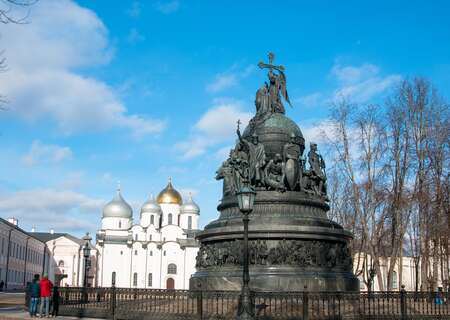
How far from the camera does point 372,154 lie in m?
32.5

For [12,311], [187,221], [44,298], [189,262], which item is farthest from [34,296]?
[187,221]

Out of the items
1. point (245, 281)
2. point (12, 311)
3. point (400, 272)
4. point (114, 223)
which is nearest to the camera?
point (245, 281)

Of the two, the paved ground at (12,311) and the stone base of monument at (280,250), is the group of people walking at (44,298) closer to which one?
the paved ground at (12,311)

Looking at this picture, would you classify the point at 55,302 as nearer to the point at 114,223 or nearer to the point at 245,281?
the point at 245,281

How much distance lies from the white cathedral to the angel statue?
218 ft

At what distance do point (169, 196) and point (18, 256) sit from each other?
2882 centimetres

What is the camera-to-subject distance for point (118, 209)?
307ft

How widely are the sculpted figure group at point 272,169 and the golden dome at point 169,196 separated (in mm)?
74326

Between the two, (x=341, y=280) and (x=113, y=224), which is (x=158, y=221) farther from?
(x=341, y=280)

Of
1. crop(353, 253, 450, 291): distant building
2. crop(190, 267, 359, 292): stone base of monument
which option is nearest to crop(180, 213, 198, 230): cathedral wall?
crop(353, 253, 450, 291): distant building

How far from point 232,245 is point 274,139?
16.7 feet

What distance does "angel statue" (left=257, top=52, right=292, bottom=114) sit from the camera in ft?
81.7

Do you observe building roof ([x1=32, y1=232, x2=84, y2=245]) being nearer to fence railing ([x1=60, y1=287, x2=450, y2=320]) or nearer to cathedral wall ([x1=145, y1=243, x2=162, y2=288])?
cathedral wall ([x1=145, y1=243, x2=162, y2=288])

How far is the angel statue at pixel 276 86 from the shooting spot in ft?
81.7
